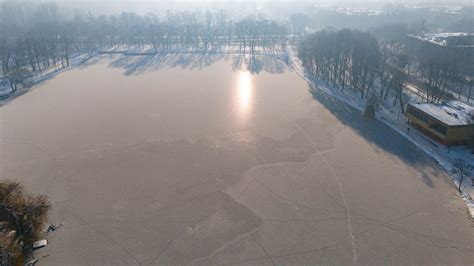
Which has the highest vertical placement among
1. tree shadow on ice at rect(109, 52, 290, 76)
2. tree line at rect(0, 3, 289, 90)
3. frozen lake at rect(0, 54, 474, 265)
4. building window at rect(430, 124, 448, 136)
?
tree line at rect(0, 3, 289, 90)

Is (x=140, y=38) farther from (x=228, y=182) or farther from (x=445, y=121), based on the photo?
(x=445, y=121)

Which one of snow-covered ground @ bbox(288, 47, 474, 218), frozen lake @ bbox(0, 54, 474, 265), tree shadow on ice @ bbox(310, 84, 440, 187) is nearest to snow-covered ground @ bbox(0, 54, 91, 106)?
frozen lake @ bbox(0, 54, 474, 265)

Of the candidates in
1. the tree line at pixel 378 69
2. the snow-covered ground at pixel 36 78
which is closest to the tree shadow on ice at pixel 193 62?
the tree line at pixel 378 69

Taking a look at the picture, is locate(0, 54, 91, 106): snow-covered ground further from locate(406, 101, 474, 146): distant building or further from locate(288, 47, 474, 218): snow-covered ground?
locate(406, 101, 474, 146): distant building

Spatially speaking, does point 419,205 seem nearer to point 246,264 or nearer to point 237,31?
point 246,264

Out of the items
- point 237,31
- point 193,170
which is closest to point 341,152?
point 193,170

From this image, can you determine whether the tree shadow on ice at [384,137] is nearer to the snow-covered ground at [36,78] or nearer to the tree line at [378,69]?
the tree line at [378,69]

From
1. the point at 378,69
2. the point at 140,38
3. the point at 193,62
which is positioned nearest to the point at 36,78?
the point at 193,62

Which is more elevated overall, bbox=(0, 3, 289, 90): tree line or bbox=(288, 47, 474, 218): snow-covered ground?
bbox=(0, 3, 289, 90): tree line
